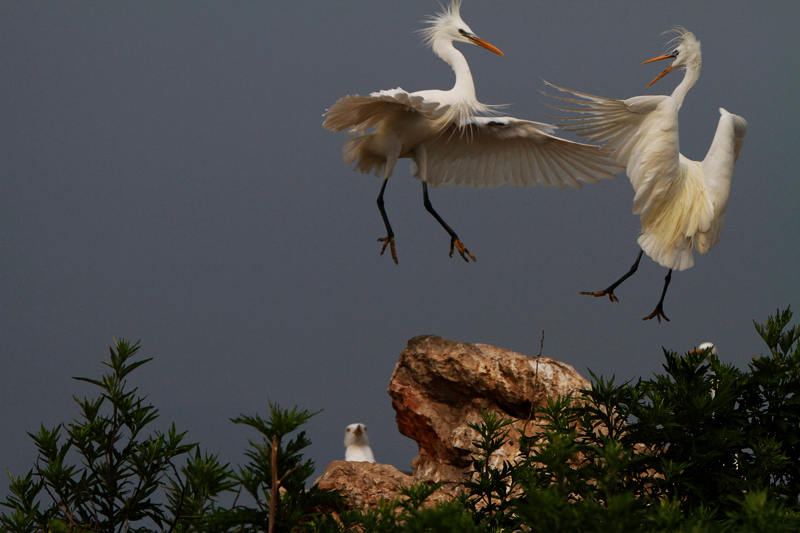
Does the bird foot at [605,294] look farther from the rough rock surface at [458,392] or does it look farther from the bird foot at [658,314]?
the rough rock surface at [458,392]

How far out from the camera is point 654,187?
5715mm

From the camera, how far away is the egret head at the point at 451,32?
21.8 ft

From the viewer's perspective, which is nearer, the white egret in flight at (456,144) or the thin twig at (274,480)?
the thin twig at (274,480)

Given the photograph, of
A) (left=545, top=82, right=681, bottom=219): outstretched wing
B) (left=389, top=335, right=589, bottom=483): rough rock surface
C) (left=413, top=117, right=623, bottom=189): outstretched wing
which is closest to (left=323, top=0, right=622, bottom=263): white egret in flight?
(left=413, top=117, right=623, bottom=189): outstretched wing

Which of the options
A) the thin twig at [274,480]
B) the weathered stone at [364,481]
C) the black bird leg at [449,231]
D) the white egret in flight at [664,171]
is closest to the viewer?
the thin twig at [274,480]

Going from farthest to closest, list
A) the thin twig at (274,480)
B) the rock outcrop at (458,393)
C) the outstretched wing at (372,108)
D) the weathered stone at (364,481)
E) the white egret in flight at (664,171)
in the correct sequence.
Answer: the white egret in flight at (664,171)
the outstretched wing at (372,108)
the rock outcrop at (458,393)
the weathered stone at (364,481)
the thin twig at (274,480)

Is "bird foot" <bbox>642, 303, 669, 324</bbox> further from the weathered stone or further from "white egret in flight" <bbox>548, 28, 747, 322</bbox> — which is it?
the weathered stone

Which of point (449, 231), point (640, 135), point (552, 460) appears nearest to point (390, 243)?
point (449, 231)

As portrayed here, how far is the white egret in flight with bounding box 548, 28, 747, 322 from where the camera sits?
554cm

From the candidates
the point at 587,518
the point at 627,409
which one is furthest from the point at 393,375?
the point at 587,518

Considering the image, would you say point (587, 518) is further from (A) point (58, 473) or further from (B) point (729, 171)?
(B) point (729, 171)

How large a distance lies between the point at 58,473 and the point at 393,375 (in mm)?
2529

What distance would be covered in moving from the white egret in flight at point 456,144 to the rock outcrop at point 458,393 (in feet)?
4.09

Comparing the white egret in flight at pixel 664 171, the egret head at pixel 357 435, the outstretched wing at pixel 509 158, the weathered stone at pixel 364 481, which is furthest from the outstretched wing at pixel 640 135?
the egret head at pixel 357 435
